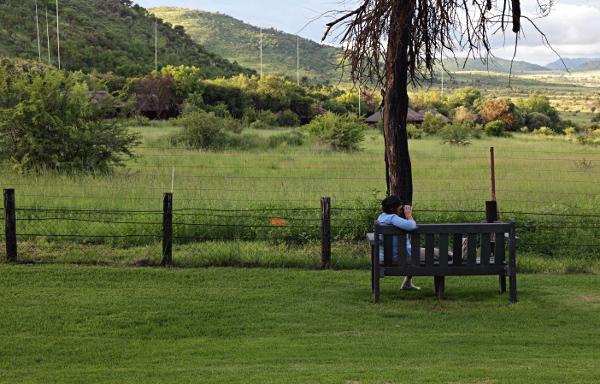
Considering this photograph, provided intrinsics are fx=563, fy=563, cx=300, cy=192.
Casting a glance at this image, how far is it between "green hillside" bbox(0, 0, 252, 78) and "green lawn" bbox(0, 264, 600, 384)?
245 feet

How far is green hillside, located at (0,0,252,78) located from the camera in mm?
79875

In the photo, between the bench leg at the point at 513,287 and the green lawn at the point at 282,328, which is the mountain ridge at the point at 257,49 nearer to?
the green lawn at the point at 282,328

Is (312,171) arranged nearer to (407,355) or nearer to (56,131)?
(56,131)

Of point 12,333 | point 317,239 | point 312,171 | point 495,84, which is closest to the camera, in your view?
point 12,333

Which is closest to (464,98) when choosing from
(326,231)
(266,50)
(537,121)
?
(537,121)

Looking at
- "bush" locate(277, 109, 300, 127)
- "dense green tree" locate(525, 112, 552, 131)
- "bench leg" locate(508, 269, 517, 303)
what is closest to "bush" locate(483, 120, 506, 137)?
"bush" locate(277, 109, 300, 127)

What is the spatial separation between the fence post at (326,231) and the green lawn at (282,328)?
43 centimetres

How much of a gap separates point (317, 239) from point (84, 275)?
3.99 metres

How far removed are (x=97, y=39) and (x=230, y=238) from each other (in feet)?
301

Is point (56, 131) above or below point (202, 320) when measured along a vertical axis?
above

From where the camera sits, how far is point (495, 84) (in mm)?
165125

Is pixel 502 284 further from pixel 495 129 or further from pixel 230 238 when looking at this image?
pixel 495 129

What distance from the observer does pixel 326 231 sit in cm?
A: 887

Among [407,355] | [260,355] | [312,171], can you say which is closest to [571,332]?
[407,355]
